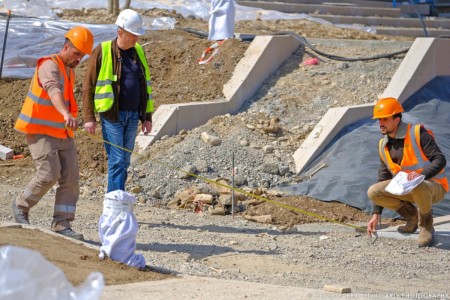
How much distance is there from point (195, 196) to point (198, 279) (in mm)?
4183

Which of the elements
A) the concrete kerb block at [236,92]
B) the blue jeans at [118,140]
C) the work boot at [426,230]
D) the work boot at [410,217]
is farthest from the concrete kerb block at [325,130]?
the blue jeans at [118,140]

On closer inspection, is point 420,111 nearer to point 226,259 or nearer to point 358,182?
point 358,182

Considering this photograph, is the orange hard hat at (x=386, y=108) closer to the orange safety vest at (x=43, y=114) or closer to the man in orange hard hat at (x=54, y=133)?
the man in orange hard hat at (x=54, y=133)

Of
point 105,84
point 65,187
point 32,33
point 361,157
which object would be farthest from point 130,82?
point 32,33

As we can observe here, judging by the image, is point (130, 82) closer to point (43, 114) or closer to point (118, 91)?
point (118, 91)

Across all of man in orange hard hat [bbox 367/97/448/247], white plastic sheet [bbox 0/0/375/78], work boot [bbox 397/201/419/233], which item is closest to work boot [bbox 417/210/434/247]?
man in orange hard hat [bbox 367/97/448/247]

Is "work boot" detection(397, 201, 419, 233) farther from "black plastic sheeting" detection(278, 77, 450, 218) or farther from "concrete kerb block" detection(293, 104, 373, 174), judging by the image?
"concrete kerb block" detection(293, 104, 373, 174)

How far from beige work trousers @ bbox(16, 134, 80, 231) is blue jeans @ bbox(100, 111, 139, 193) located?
854 mm

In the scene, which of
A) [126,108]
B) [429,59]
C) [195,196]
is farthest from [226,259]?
[429,59]

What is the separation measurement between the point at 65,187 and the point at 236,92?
562 cm

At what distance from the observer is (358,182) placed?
37.0 feet

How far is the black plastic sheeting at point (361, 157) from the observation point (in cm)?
1111

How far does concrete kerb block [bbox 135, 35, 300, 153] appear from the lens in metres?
12.5

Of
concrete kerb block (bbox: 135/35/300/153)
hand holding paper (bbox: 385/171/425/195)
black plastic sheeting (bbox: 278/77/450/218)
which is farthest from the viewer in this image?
concrete kerb block (bbox: 135/35/300/153)
